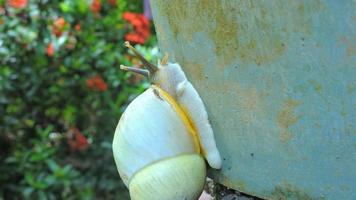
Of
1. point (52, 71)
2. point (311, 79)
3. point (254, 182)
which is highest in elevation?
point (311, 79)

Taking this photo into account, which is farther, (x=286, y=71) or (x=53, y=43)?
(x=53, y=43)

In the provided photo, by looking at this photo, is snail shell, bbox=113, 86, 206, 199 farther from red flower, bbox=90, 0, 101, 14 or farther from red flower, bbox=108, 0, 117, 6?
red flower, bbox=108, 0, 117, 6

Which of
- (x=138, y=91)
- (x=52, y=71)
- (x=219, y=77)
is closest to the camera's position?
(x=219, y=77)

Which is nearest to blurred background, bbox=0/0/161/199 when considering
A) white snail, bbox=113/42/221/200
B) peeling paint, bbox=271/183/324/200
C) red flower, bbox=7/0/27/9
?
red flower, bbox=7/0/27/9

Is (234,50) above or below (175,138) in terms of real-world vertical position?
above

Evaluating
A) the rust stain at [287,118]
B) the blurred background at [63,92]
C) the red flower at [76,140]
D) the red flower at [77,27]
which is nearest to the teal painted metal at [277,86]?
the rust stain at [287,118]

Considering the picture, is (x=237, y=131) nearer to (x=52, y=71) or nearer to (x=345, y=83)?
(x=345, y=83)

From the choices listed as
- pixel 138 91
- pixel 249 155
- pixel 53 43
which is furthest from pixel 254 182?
pixel 53 43
